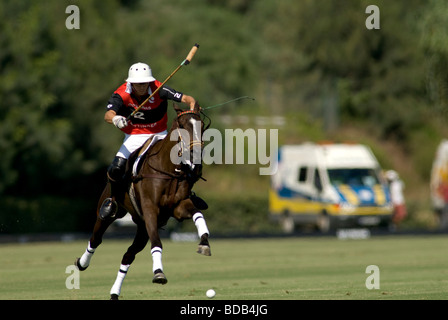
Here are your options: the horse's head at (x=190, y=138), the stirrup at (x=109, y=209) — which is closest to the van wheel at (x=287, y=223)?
the stirrup at (x=109, y=209)

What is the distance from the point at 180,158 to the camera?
11.4 meters

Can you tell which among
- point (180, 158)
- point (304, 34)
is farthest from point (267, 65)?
point (180, 158)

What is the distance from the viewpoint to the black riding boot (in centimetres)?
1171

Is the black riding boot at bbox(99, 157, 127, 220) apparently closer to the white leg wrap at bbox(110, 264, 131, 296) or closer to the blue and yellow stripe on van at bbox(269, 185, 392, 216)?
the white leg wrap at bbox(110, 264, 131, 296)

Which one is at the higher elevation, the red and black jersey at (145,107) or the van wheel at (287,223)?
the red and black jersey at (145,107)

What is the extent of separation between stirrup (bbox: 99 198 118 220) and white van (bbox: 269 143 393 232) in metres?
18.2

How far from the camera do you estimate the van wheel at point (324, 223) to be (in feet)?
98.0

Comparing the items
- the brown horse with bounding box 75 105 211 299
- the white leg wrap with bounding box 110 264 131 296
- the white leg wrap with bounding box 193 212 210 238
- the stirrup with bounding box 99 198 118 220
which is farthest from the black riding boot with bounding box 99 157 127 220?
the white leg wrap with bounding box 193 212 210 238

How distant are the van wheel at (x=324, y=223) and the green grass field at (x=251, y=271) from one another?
12.6 ft

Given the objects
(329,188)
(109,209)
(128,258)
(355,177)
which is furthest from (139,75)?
(355,177)

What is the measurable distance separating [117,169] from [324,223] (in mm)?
19093

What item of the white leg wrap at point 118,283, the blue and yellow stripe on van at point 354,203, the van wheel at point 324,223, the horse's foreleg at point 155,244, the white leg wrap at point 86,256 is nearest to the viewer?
the horse's foreleg at point 155,244

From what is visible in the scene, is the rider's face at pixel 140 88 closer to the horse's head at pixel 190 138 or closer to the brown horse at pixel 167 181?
the brown horse at pixel 167 181

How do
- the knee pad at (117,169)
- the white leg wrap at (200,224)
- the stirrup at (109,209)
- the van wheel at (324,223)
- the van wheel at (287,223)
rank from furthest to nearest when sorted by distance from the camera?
the van wheel at (287,223) < the van wheel at (324,223) < the stirrup at (109,209) < the knee pad at (117,169) < the white leg wrap at (200,224)
